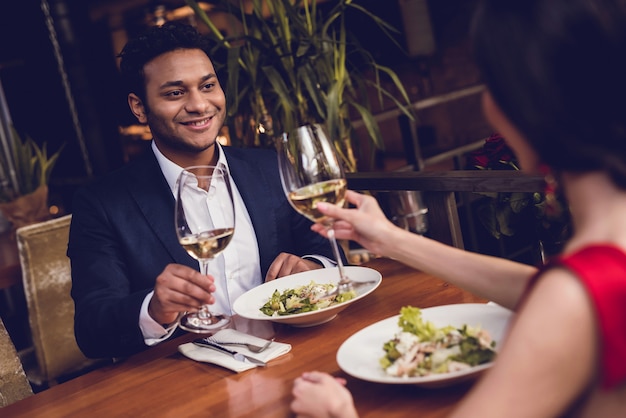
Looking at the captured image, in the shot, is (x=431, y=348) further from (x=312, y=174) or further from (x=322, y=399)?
(x=312, y=174)

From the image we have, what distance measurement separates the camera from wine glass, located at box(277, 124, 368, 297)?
1.15 metres

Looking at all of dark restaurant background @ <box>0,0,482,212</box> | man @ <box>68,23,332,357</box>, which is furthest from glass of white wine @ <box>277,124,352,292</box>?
dark restaurant background @ <box>0,0,482,212</box>

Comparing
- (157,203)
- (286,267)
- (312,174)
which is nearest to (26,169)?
(157,203)

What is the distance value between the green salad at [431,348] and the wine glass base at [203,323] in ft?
1.11

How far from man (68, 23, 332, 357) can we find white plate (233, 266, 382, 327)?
116mm

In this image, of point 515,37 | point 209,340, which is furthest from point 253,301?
point 515,37

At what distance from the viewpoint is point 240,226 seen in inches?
79.4

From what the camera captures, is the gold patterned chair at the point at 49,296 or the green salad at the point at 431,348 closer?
the green salad at the point at 431,348

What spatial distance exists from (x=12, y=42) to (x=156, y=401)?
19.1 ft

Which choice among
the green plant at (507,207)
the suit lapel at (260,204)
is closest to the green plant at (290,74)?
the green plant at (507,207)

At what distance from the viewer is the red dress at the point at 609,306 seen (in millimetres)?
652

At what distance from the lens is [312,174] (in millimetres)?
1155

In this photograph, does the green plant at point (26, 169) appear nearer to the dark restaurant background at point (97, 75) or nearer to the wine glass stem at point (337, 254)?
the dark restaurant background at point (97, 75)

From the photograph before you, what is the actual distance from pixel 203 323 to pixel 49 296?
70.1 inches
